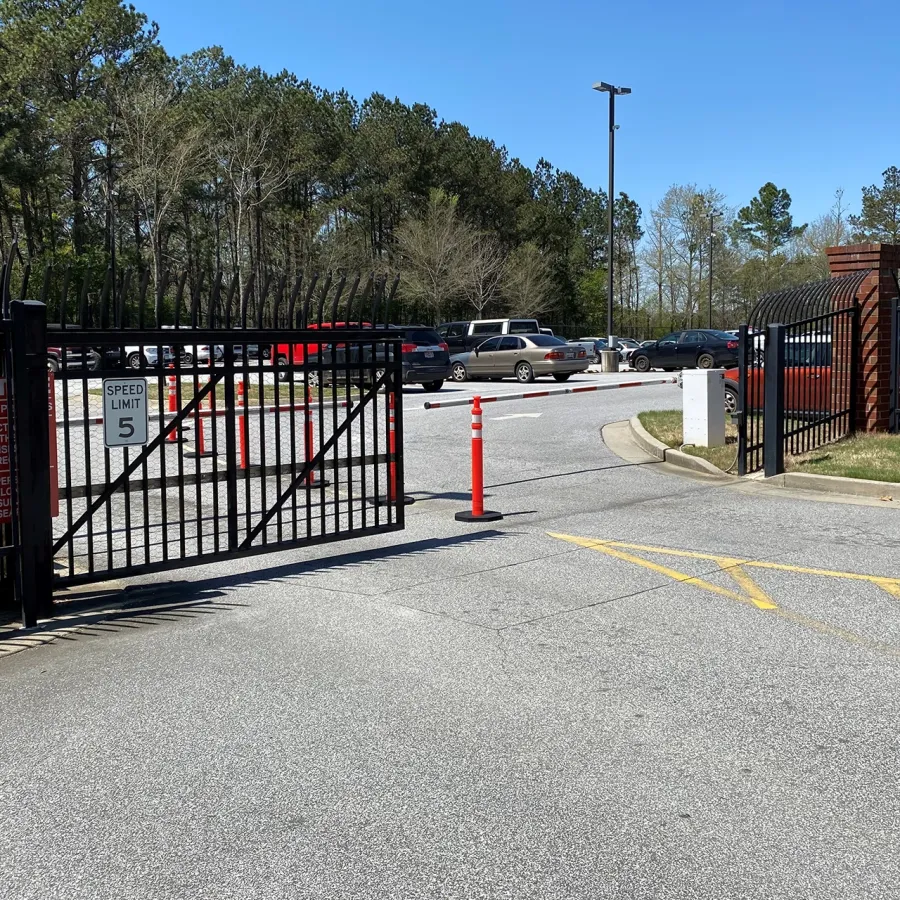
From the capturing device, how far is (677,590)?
7.47 metres

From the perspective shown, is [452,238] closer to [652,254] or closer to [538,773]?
[652,254]

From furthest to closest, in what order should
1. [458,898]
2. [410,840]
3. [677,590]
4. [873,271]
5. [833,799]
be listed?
[873,271] → [677,590] → [833,799] → [410,840] → [458,898]

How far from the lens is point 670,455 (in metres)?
14.6

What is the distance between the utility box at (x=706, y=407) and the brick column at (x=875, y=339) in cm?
211

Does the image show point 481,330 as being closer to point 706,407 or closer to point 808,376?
point 706,407

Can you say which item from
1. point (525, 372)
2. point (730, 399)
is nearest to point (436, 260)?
point (525, 372)

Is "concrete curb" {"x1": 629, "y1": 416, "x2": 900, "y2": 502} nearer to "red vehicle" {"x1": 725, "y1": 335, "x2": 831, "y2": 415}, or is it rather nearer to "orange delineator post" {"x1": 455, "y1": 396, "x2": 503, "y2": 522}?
"red vehicle" {"x1": 725, "y1": 335, "x2": 831, "y2": 415}

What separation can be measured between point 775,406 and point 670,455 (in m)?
1.97

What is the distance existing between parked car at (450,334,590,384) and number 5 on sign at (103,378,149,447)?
24889mm

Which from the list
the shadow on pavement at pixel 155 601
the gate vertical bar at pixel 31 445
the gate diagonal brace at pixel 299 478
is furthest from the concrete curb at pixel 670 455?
the gate vertical bar at pixel 31 445

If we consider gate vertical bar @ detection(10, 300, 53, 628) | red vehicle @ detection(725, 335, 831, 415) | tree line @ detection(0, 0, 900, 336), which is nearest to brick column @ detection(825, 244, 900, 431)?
red vehicle @ detection(725, 335, 831, 415)

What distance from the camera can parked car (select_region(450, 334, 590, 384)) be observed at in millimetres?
31719

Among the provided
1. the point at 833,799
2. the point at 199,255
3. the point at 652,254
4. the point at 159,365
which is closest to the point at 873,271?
A: the point at 159,365

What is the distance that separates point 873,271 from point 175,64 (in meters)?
52.6
